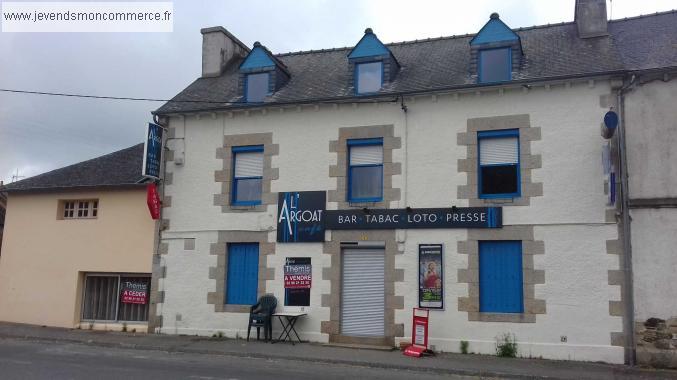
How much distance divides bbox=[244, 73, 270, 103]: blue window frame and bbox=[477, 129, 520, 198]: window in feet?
18.4

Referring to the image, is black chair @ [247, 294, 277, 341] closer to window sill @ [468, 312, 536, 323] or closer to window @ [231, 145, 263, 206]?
window @ [231, 145, 263, 206]

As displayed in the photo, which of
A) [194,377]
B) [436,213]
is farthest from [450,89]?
[194,377]

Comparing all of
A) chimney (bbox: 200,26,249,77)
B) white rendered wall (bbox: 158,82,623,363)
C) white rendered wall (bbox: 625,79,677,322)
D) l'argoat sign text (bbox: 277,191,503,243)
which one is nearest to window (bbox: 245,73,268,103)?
white rendered wall (bbox: 158,82,623,363)

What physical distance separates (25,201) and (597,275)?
14.7m

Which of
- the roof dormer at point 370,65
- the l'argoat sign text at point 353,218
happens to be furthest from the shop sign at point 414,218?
the roof dormer at point 370,65

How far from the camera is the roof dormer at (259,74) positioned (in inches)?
606

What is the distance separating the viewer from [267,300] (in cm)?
1402

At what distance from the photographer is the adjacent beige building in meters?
15.5

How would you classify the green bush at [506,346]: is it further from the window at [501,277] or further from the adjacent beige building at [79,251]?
the adjacent beige building at [79,251]

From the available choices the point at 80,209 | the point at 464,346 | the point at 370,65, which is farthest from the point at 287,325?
the point at 80,209

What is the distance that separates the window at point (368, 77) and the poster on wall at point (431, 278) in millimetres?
4031

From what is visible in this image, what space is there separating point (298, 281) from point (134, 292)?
4609mm

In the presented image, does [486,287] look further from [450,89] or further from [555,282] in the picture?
[450,89]

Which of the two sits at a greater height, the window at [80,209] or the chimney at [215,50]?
the chimney at [215,50]
